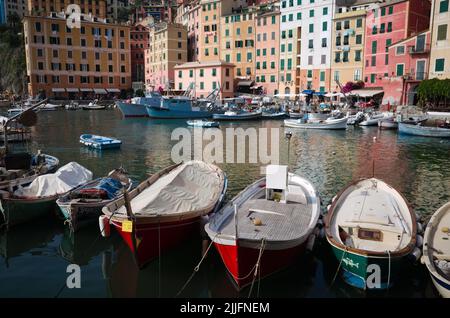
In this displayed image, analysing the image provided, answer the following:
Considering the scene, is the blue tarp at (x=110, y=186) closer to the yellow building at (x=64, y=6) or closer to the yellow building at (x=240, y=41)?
the yellow building at (x=240, y=41)

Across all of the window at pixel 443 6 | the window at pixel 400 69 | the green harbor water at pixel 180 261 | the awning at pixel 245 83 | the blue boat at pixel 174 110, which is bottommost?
the green harbor water at pixel 180 261

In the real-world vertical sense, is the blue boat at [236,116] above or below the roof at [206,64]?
below

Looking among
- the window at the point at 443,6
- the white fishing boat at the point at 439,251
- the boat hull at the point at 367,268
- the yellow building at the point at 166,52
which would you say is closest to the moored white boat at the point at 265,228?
the boat hull at the point at 367,268

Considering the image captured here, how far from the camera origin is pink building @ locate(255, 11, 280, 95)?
7556 centimetres

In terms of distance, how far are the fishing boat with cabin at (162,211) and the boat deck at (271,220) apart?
4.50 ft

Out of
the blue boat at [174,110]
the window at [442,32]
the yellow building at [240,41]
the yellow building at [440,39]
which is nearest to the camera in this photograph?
the yellow building at [440,39]

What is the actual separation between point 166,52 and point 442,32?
53.7m

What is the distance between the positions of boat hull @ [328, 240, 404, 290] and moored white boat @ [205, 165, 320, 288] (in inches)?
52.4

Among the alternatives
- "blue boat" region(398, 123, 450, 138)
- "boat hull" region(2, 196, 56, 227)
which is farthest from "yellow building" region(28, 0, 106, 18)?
"boat hull" region(2, 196, 56, 227)

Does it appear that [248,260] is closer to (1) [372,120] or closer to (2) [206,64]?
(1) [372,120]

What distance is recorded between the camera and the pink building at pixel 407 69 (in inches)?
2032

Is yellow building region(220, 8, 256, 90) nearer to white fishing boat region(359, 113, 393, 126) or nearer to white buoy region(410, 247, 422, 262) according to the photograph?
white fishing boat region(359, 113, 393, 126)

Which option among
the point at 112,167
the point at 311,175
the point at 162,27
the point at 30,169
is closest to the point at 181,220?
the point at 30,169

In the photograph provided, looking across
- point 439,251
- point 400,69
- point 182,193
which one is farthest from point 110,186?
point 400,69
